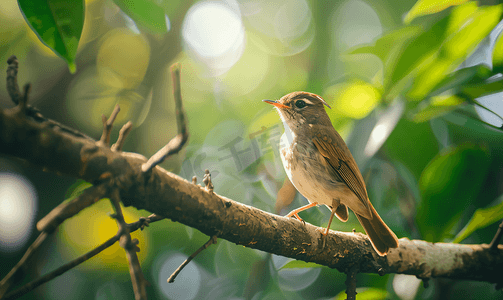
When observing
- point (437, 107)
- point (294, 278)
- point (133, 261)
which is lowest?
point (294, 278)

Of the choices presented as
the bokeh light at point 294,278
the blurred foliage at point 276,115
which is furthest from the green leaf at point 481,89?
the bokeh light at point 294,278

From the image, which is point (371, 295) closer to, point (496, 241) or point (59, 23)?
point (496, 241)

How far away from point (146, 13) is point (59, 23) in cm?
28

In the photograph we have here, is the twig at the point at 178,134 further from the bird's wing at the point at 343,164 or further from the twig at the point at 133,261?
the bird's wing at the point at 343,164

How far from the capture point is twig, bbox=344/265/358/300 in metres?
1.58

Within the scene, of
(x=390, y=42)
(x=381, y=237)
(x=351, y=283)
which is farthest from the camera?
(x=390, y=42)

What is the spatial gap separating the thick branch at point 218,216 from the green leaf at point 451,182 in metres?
0.24

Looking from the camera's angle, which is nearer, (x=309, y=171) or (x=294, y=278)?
(x=309, y=171)

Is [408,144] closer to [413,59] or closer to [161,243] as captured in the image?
[413,59]

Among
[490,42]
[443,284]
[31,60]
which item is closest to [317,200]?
[443,284]

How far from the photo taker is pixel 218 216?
1.11 metres

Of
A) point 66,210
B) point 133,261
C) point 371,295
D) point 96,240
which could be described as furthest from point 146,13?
point 96,240

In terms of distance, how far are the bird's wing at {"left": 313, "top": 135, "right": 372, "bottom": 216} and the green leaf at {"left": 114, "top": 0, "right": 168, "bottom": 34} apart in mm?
1382

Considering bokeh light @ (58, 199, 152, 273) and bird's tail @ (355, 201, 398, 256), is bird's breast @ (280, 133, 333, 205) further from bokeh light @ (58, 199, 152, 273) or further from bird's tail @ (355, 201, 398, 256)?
bokeh light @ (58, 199, 152, 273)
